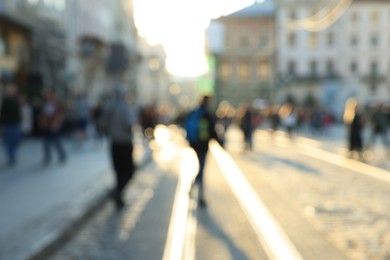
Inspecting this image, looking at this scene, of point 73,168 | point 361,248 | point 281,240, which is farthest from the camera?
point 73,168

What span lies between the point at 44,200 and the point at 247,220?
115 inches

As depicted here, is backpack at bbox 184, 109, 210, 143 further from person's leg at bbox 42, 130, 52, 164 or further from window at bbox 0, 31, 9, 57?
window at bbox 0, 31, 9, 57

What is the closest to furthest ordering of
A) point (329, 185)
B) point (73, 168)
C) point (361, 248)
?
point (361, 248) < point (329, 185) < point (73, 168)

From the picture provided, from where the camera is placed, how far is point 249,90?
8269 cm

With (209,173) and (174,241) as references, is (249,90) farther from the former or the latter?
(174,241)

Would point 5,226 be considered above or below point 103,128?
below

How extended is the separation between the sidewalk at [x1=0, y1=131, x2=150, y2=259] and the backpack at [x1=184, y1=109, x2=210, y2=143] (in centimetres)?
162

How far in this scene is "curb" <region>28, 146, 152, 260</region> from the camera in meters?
6.50

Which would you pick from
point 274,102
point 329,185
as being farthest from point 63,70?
point 274,102

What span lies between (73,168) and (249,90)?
6825cm

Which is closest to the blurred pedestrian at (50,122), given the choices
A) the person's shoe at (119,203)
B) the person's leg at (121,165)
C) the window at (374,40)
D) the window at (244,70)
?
the person's leg at (121,165)

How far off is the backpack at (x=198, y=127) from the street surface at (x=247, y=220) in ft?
2.24

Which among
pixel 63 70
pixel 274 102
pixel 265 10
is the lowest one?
pixel 274 102

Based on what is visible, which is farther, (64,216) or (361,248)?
(64,216)
